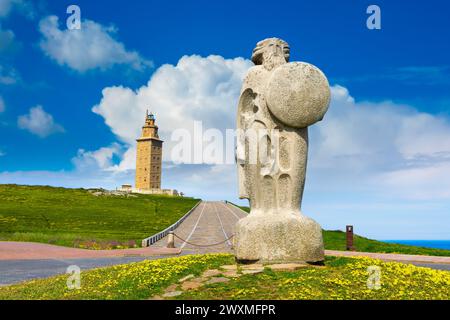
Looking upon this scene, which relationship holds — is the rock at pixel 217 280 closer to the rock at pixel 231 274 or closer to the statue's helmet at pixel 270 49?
the rock at pixel 231 274

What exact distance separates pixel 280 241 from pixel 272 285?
6.05ft

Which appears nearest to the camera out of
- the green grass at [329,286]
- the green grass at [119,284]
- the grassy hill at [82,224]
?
the green grass at [329,286]

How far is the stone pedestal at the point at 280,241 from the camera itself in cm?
1066

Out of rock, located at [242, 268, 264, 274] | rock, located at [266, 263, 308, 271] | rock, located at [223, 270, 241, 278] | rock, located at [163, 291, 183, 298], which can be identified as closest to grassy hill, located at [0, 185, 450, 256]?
rock, located at [266, 263, 308, 271]

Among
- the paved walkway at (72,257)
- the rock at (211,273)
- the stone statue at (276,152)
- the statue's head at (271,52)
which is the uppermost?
the statue's head at (271,52)

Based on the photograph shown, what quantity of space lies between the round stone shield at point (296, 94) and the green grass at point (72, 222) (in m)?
18.3

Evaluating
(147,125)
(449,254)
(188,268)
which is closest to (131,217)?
(449,254)

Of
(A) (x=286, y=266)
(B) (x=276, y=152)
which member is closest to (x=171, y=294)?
(A) (x=286, y=266)

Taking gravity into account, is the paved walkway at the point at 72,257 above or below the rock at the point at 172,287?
below

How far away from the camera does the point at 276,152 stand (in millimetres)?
11227

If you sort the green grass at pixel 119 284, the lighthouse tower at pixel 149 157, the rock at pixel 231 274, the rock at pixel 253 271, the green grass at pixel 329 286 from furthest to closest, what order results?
the lighthouse tower at pixel 149 157 → the rock at pixel 253 271 → the rock at pixel 231 274 → the green grass at pixel 119 284 → the green grass at pixel 329 286

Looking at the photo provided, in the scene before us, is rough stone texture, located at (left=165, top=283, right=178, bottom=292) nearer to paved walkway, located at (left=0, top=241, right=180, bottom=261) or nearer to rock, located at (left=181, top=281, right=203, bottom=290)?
rock, located at (left=181, top=281, right=203, bottom=290)

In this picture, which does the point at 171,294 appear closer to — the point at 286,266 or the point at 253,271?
the point at 253,271

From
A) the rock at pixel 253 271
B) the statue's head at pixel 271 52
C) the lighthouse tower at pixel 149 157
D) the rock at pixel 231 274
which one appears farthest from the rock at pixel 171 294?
the lighthouse tower at pixel 149 157
